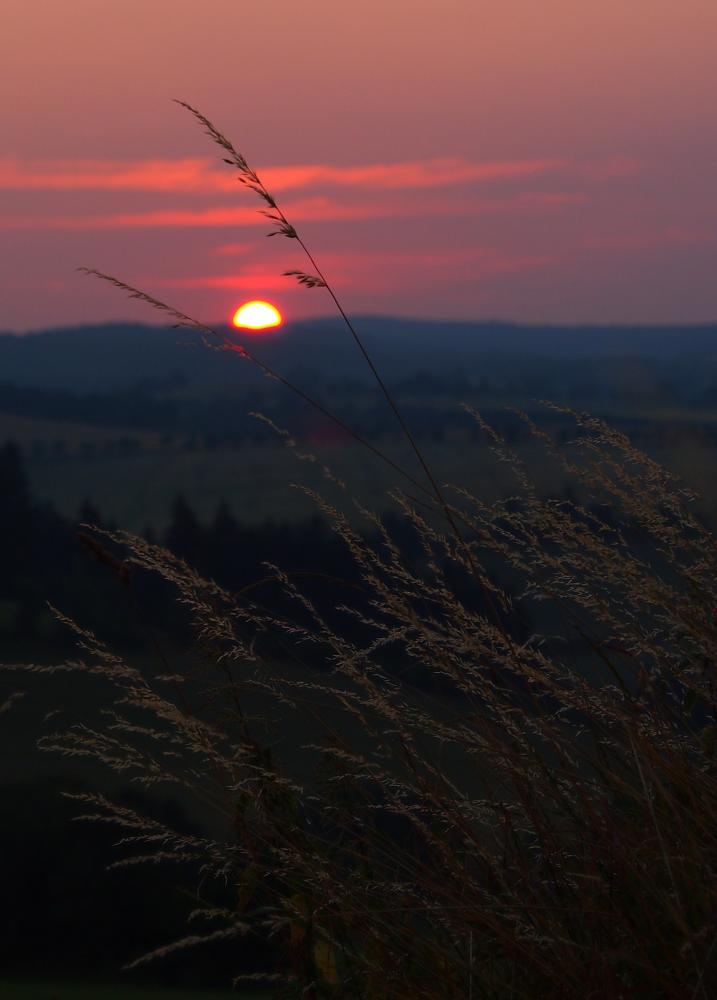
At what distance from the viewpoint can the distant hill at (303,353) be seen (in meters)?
81.9

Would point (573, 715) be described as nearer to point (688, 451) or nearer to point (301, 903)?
point (301, 903)

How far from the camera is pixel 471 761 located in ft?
6.88

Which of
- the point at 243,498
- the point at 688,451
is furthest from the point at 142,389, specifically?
the point at 688,451

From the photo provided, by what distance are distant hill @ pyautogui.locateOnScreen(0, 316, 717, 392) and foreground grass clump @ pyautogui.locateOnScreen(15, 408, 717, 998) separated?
71075 mm

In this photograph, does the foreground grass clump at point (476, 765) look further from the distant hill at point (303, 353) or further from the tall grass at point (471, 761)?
the distant hill at point (303, 353)

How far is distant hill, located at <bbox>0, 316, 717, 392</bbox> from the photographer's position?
81.9 metres

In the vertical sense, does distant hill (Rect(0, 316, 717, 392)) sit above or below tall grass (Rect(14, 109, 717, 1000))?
below

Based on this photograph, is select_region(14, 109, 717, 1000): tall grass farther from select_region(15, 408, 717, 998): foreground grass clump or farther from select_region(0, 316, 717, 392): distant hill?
select_region(0, 316, 717, 392): distant hill

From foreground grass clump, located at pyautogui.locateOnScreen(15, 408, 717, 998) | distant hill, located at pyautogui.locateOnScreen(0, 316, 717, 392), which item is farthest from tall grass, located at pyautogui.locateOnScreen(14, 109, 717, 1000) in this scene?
distant hill, located at pyautogui.locateOnScreen(0, 316, 717, 392)

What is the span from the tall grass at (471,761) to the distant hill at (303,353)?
71.0 m

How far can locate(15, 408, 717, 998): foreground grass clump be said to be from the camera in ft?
5.21

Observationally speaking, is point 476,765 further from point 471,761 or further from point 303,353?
point 303,353

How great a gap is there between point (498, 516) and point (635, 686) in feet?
1.48

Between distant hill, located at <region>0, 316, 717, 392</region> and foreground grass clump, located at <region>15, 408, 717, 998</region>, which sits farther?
distant hill, located at <region>0, 316, 717, 392</region>
